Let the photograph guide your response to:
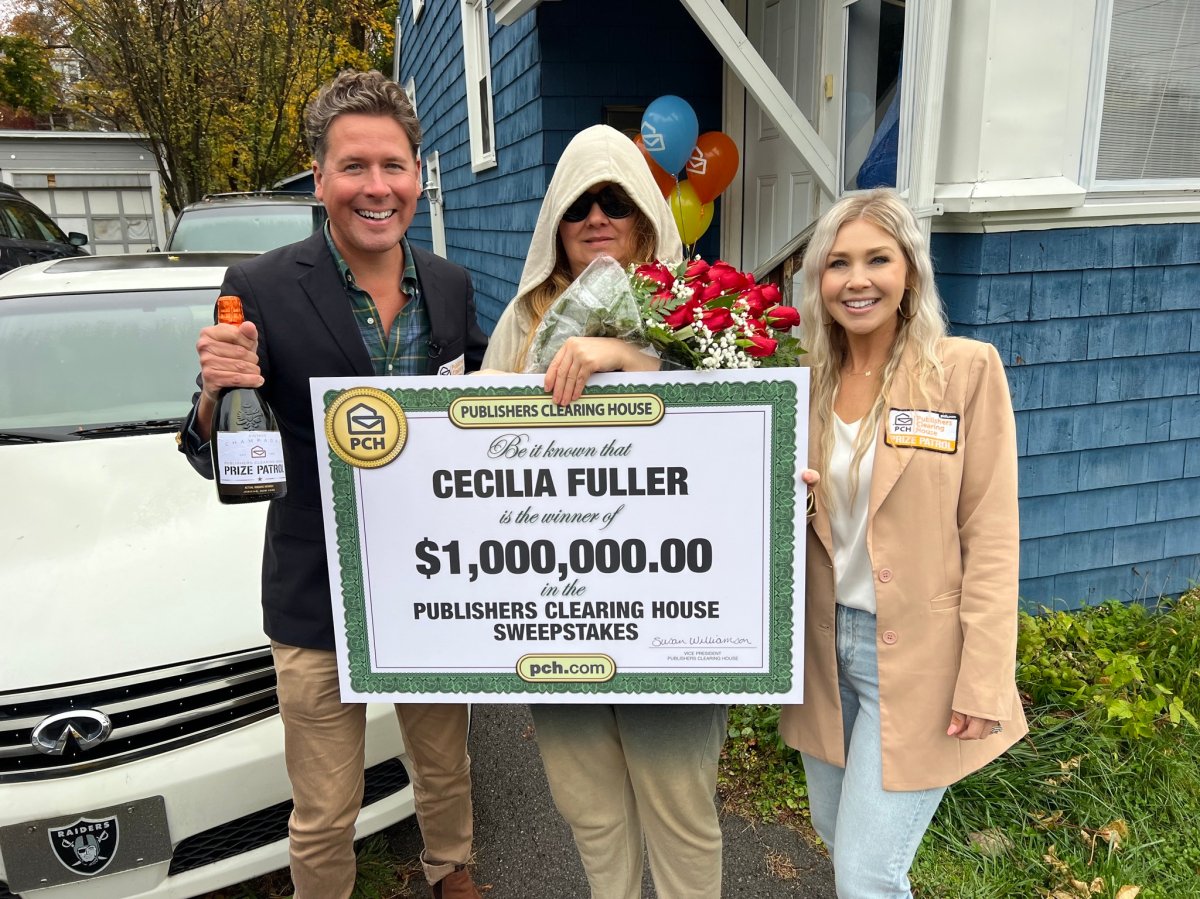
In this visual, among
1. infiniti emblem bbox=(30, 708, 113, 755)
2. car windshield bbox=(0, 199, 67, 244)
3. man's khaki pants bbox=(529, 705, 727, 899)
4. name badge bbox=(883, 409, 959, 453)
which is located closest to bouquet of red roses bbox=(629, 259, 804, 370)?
name badge bbox=(883, 409, 959, 453)

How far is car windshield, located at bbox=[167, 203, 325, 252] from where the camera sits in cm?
767

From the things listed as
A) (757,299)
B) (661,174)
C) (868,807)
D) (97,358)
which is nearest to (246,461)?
(757,299)

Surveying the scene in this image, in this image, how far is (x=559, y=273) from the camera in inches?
82.9

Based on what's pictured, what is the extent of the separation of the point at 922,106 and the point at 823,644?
2.23 meters

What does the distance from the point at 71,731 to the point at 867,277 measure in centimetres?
217

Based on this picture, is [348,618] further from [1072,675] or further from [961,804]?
[1072,675]

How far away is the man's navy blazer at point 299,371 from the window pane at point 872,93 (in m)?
2.50

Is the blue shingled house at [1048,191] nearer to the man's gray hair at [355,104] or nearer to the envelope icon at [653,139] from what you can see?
the envelope icon at [653,139]

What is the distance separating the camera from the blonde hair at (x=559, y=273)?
2.04 meters

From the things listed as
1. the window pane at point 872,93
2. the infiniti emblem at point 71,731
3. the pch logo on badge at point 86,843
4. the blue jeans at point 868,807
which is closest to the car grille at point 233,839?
the pch logo on badge at point 86,843

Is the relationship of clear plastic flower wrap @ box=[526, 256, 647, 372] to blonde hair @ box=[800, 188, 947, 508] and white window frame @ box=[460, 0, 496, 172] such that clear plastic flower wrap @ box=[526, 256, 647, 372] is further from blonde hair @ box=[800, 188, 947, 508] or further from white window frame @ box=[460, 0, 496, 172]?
white window frame @ box=[460, 0, 496, 172]

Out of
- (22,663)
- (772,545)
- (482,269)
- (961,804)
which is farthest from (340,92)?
(482,269)

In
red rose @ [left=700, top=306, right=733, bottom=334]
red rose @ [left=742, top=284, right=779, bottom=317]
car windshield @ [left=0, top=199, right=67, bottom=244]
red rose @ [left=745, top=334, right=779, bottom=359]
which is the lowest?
red rose @ [left=745, top=334, right=779, bottom=359]

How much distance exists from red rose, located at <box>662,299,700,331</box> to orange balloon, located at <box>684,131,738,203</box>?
352 centimetres
